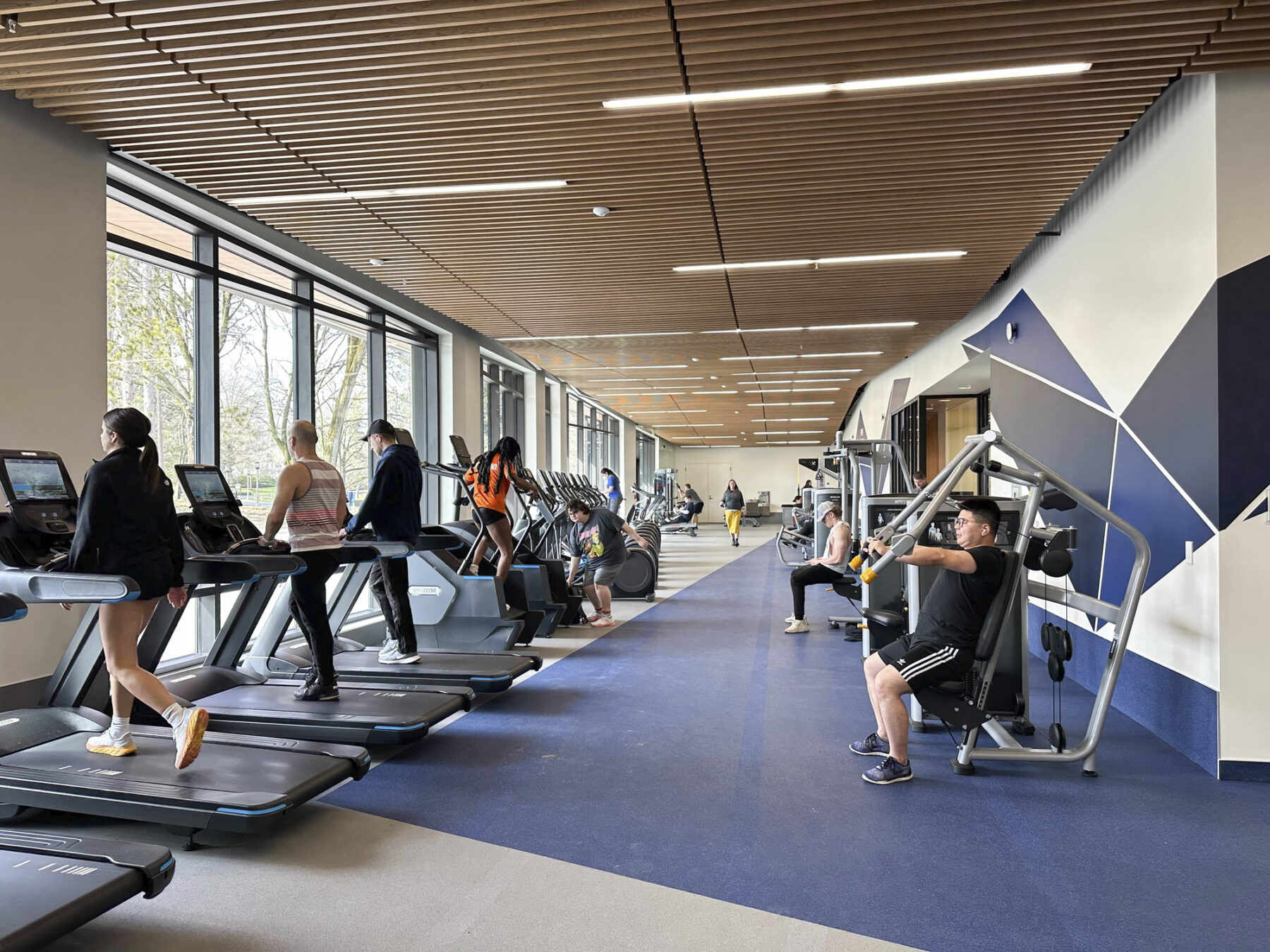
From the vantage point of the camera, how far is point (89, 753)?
3201 millimetres

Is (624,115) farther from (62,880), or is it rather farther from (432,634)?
(432,634)

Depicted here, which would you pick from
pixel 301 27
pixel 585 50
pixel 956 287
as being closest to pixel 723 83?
pixel 585 50

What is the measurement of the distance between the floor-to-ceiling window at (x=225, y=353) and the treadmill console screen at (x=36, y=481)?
147 centimetres

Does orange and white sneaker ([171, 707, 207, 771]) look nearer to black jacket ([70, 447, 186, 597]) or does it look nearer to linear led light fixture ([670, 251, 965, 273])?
black jacket ([70, 447, 186, 597])

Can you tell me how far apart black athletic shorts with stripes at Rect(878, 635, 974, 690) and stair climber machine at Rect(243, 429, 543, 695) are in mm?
2364

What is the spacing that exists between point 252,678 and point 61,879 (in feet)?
→ 8.33

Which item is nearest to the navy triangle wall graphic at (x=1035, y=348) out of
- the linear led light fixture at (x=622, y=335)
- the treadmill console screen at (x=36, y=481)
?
the linear led light fixture at (x=622, y=335)

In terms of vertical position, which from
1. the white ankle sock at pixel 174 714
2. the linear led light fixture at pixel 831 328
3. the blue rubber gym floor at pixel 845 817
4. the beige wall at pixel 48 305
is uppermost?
the linear led light fixture at pixel 831 328

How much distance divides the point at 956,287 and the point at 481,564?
4813mm

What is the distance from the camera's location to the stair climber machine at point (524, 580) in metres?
6.50

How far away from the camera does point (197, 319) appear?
19.4 ft

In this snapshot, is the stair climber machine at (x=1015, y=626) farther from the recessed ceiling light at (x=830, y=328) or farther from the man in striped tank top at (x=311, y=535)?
the recessed ceiling light at (x=830, y=328)

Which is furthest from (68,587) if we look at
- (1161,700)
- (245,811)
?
(1161,700)

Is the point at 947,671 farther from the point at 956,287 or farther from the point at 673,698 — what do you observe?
the point at 956,287
